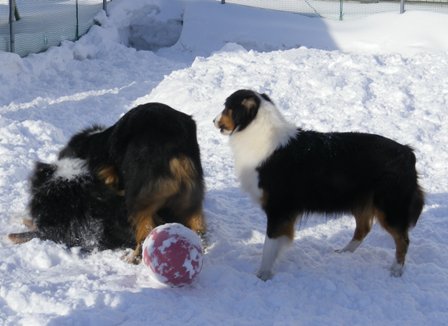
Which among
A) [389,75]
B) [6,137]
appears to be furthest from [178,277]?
[389,75]

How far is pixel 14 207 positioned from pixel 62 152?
85 cm

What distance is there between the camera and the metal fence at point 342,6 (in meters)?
17.2

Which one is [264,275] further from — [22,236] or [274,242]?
[22,236]

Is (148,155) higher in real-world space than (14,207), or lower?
higher

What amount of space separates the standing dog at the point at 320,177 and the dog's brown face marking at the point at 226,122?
55 millimetres

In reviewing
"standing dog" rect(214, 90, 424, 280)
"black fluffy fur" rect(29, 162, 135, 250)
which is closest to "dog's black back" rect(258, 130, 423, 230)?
"standing dog" rect(214, 90, 424, 280)

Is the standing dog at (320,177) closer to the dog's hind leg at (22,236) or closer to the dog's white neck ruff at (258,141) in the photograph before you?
the dog's white neck ruff at (258,141)

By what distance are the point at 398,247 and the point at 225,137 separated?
3.71 metres

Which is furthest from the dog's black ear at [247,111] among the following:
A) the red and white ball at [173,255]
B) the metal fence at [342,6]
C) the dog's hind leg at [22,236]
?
the metal fence at [342,6]

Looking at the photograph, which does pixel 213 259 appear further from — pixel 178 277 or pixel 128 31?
pixel 128 31

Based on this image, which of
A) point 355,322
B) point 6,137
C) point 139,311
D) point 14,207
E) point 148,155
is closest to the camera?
point 139,311

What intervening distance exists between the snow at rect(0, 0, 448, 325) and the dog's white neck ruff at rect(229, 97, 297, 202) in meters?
0.63

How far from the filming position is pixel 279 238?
4898 millimetres

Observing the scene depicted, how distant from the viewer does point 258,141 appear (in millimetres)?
5039
